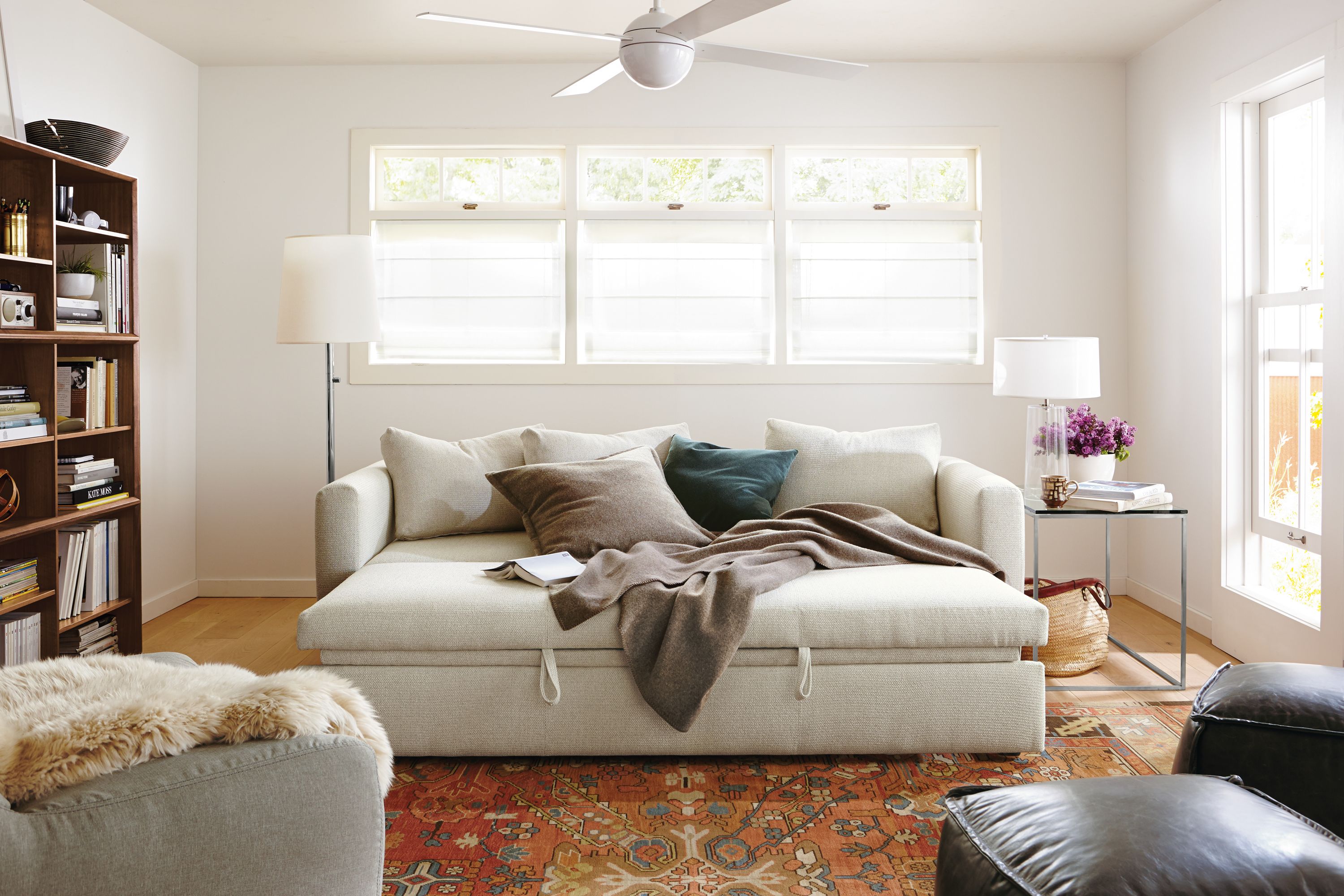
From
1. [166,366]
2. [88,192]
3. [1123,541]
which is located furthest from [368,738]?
[1123,541]

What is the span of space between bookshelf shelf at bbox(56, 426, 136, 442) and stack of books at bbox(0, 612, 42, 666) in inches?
22.1

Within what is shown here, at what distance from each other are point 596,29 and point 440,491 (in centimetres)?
201

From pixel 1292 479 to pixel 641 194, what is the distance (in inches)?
114

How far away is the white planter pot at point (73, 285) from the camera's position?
308 cm

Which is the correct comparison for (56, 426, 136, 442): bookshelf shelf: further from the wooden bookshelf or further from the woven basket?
the woven basket

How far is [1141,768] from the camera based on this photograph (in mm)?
2473

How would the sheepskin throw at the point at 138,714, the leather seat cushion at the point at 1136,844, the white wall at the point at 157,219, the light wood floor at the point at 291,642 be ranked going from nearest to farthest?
1. the leather seat cushion at the point at 1136,844
2. the sheepskin throw at the point at 138,714
3. the light wood floor at the point at 291,642
4. the white wall at the point at 157,219

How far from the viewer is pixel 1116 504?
3.10m

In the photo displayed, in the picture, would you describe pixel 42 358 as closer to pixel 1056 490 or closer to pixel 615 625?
pixel 615 625

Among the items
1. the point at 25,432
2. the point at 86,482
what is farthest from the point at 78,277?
the point at 86,482

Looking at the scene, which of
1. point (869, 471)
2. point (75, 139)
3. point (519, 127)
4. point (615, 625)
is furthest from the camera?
point (519, 127)

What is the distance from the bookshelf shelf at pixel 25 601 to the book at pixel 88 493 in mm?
285

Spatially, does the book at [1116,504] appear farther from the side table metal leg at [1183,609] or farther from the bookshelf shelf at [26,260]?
the bookshelf shelf at [26,260]

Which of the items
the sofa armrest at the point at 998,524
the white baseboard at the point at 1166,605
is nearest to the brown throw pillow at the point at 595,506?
the sofa armrest at the point at 998,524
